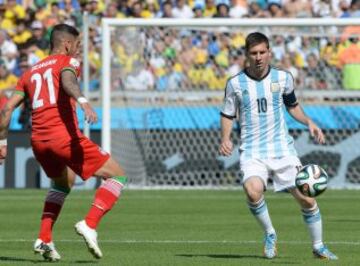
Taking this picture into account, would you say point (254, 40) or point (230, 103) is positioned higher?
point (254, 40)

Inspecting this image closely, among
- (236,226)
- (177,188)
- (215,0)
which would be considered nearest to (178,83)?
(177,188)

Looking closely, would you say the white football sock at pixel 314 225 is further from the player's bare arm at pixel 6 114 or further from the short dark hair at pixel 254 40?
the player's bare arm at pixel 6 114

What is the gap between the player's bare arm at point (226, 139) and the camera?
10352mm

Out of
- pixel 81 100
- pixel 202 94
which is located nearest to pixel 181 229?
pixel 81 100

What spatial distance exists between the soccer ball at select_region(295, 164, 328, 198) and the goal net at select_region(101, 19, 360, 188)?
38.1 feet

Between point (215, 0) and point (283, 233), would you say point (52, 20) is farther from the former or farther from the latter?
point (283, 233)

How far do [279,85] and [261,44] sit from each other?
51 cm

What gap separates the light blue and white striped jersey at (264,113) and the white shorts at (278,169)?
0.16 feet

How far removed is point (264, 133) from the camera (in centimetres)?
1059

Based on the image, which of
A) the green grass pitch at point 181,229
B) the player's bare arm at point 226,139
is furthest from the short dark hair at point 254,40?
the green grass pitch at point 181,229

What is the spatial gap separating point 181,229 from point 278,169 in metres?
3.46

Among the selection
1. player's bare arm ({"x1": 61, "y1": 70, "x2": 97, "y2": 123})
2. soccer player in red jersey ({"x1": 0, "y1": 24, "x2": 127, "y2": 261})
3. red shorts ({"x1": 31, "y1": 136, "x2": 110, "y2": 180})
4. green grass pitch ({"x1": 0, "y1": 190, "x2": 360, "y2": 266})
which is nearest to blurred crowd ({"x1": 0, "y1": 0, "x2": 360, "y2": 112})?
green grass pitch ({"x1": 0, "y1": 190, "x2": 360, "y2": 266})

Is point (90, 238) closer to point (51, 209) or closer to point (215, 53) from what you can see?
point (51, 209)

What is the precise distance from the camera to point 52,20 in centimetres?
2573
